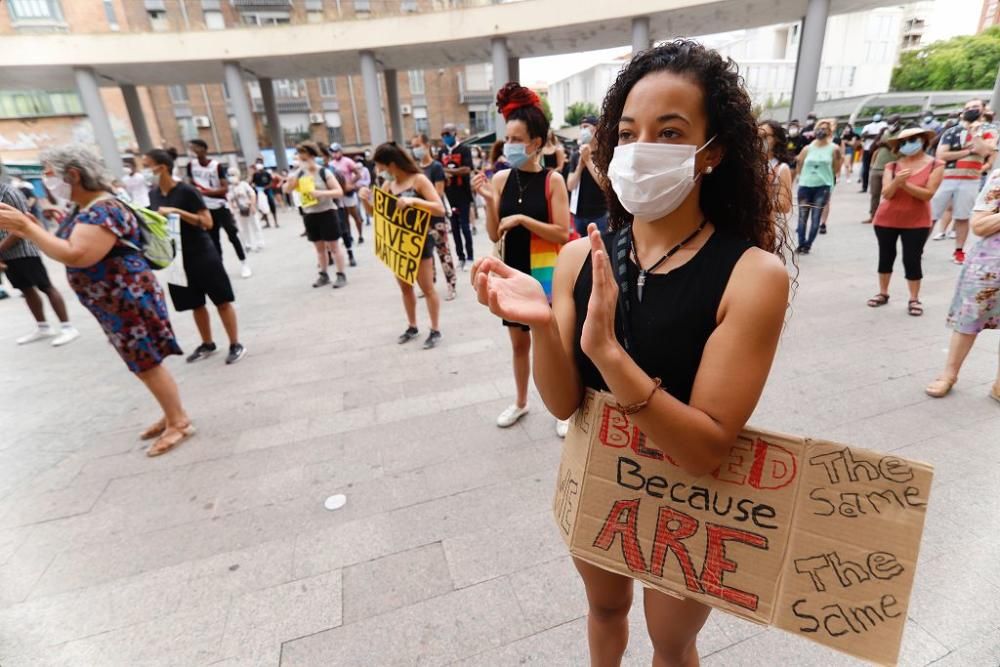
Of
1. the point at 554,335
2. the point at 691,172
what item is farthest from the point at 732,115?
the point at 554,335

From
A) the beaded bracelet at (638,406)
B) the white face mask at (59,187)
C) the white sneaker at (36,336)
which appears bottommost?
the white sneaker at (36,336)

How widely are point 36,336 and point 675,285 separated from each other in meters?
8.02

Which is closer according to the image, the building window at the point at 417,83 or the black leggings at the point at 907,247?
the black leggings at the point at 907,247

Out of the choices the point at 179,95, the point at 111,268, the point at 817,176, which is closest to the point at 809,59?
the point at 817,176

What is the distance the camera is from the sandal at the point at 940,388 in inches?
135

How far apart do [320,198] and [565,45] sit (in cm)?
1799

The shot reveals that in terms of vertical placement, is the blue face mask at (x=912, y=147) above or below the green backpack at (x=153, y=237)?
above

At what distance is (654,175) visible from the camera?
1.16m

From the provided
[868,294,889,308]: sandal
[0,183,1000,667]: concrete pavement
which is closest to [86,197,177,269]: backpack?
[0,183,1000,667]: concrete pavement

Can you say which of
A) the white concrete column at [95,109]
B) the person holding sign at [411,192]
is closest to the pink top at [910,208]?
the person holding sign at [411,192]

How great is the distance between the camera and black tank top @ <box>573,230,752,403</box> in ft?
3.59

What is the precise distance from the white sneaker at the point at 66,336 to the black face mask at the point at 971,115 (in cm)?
1308

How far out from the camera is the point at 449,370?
4418mm

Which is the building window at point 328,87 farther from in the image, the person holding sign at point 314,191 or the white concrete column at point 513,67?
the person holding sign at point 314,191
